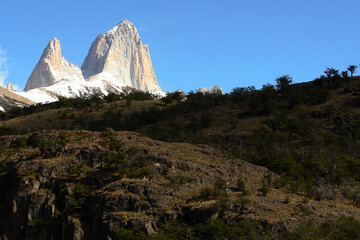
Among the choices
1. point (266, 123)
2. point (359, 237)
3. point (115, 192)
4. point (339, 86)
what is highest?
point (339, 86)

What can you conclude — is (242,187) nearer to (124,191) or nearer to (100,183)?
(124,191)

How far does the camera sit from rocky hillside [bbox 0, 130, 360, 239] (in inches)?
842

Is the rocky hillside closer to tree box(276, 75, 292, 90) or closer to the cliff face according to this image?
the cliff face

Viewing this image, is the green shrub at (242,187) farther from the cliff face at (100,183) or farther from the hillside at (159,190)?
the cliff face at (100,183)

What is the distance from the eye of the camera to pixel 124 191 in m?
23.3

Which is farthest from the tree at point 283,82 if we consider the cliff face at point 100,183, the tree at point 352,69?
the cliff face at point 100,183

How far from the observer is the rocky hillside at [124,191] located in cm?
2139

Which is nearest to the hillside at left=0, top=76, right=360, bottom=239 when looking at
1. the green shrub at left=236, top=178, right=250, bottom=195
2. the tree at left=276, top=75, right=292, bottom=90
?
the green shrub at left=236, top=178, right=250, bottom=195

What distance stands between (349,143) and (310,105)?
22.1m

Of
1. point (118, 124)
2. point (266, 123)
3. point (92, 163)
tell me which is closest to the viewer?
point (92, 163)

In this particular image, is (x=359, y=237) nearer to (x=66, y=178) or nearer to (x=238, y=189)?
Result: (x=238, y=189)

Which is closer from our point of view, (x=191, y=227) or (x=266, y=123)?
(x=191, y=227)

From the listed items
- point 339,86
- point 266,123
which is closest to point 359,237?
point 266,123

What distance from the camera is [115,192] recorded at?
2320 cm
